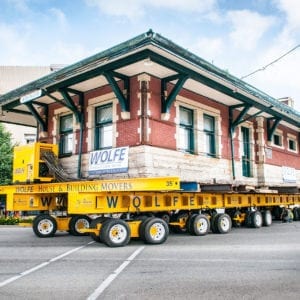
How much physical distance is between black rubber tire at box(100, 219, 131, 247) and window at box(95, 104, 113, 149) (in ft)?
11.0

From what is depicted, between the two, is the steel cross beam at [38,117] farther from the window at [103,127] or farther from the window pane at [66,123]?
the window at [103,127]

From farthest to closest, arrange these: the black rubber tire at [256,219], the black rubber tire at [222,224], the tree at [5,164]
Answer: the tree at [5,164] → the black rubber tire at [256,219] → the black rubber tire at [222,224]

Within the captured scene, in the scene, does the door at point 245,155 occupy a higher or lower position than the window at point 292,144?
lower

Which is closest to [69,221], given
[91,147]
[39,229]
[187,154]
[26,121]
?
[39,229]

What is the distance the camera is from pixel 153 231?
10586 mm

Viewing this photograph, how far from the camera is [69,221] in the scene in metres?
13.6

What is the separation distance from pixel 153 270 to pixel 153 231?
11.6ft

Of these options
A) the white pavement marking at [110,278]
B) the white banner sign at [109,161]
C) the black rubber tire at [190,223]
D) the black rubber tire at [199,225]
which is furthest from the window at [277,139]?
the white pavement marking at [110,278]

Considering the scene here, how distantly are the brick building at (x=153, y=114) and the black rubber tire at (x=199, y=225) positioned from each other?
1291 mm

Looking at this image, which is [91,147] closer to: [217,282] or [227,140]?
[227,140]

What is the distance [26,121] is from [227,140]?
30.7ft

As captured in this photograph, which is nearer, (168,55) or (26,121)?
(168,55)

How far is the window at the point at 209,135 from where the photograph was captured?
14255 mm

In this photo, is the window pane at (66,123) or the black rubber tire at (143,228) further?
the window pane at (66,123)
